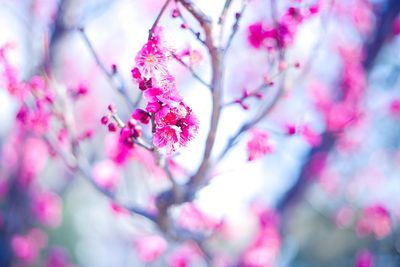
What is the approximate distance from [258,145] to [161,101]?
950mm

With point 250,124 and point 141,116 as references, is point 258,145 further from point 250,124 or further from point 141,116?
point 141,116

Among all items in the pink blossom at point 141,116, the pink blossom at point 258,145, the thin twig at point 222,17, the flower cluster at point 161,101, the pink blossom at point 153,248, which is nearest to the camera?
the flower cluster at point 161,101

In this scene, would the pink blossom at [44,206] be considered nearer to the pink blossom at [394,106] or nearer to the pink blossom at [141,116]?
the pink blossom at [141,116]

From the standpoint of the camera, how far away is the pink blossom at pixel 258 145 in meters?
2.22

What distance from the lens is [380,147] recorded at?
22.4ft

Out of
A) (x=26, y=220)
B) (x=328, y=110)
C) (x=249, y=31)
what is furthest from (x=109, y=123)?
(x=26, y=220)

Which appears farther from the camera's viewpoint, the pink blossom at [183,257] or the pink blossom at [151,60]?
the pink blossom at [183,257]

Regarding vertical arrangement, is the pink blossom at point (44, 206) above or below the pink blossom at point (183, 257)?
above

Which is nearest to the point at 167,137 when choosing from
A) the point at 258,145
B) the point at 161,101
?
the point at 161,101

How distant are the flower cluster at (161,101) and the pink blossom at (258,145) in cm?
66

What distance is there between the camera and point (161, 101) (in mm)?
1479

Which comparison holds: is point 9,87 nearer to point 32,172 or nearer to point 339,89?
point 32,172

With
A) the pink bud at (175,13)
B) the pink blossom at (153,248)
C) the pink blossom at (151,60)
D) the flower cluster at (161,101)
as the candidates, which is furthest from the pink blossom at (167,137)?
the pink blossom at (153,248)

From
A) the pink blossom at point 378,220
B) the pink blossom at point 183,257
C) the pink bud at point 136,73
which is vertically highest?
the pink blossom at point 183,257
